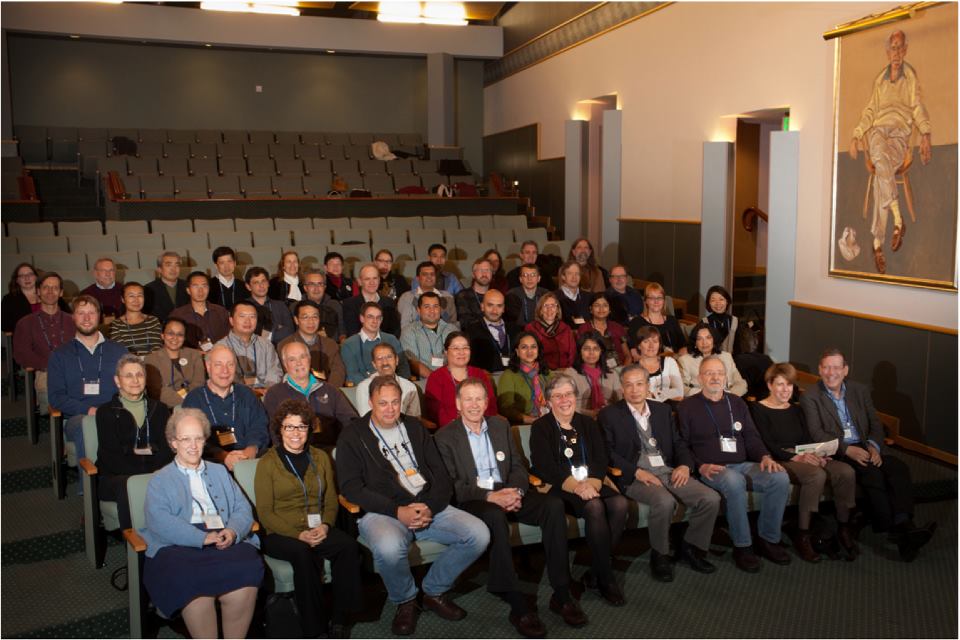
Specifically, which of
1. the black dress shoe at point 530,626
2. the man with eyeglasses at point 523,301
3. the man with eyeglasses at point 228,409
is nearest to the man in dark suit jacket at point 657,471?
Result: the black dress shoe at point 530,626

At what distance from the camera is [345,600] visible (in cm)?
318

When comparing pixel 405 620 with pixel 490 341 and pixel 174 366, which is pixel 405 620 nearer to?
pixel 174 366

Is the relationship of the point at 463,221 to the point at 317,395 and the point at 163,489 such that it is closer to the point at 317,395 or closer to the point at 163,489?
the point at 317,395

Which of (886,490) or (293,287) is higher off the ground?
(293,287)

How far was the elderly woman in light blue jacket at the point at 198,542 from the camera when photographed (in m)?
2.88

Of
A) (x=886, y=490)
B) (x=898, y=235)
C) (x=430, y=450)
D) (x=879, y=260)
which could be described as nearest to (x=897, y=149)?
(x=898, y=235)

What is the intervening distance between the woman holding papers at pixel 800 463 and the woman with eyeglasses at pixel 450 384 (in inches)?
53.3

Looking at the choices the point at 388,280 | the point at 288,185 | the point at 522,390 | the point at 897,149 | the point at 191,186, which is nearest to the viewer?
the point at 522,390

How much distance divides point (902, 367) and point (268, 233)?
5605 mm

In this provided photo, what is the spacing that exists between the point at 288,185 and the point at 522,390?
288 inches

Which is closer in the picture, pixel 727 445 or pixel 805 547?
pixel 805 547

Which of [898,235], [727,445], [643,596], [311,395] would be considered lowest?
[643,596]

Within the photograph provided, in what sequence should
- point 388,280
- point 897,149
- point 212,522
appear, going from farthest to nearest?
point 388,280 < point 897,149 < point 212,522

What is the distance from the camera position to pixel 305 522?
3.24 m
